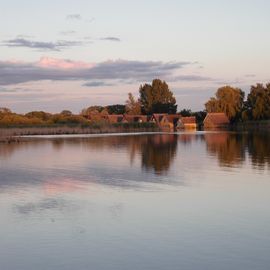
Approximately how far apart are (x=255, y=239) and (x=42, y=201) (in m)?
5.79

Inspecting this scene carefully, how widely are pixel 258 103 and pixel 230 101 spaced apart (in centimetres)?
1232

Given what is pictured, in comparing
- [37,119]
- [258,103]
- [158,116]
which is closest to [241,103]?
[258,103]

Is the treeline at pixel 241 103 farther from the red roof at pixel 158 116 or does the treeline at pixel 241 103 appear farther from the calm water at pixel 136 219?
the calm water at pixel 136 219

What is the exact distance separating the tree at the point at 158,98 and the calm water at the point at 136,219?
306ft

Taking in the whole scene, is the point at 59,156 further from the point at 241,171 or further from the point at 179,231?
the point at 179,231

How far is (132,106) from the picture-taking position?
383 feet

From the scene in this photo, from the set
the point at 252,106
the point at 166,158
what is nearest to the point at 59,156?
the point at 166,158

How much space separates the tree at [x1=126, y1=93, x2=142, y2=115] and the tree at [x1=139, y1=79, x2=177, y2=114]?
5.91 feet

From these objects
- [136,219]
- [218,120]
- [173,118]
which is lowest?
[136,219]

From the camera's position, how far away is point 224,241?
29.5 feet

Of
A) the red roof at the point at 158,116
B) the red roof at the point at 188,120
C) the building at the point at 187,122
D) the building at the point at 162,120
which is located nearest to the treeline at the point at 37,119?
the building at the point at 162,120

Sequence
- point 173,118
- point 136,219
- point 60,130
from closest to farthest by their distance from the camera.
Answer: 1. point 136,219
2. point 60,130
3. point 173,118

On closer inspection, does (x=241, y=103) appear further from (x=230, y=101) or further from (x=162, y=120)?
(x=162, y=120)

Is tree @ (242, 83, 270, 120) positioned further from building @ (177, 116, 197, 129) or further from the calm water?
the calm water
